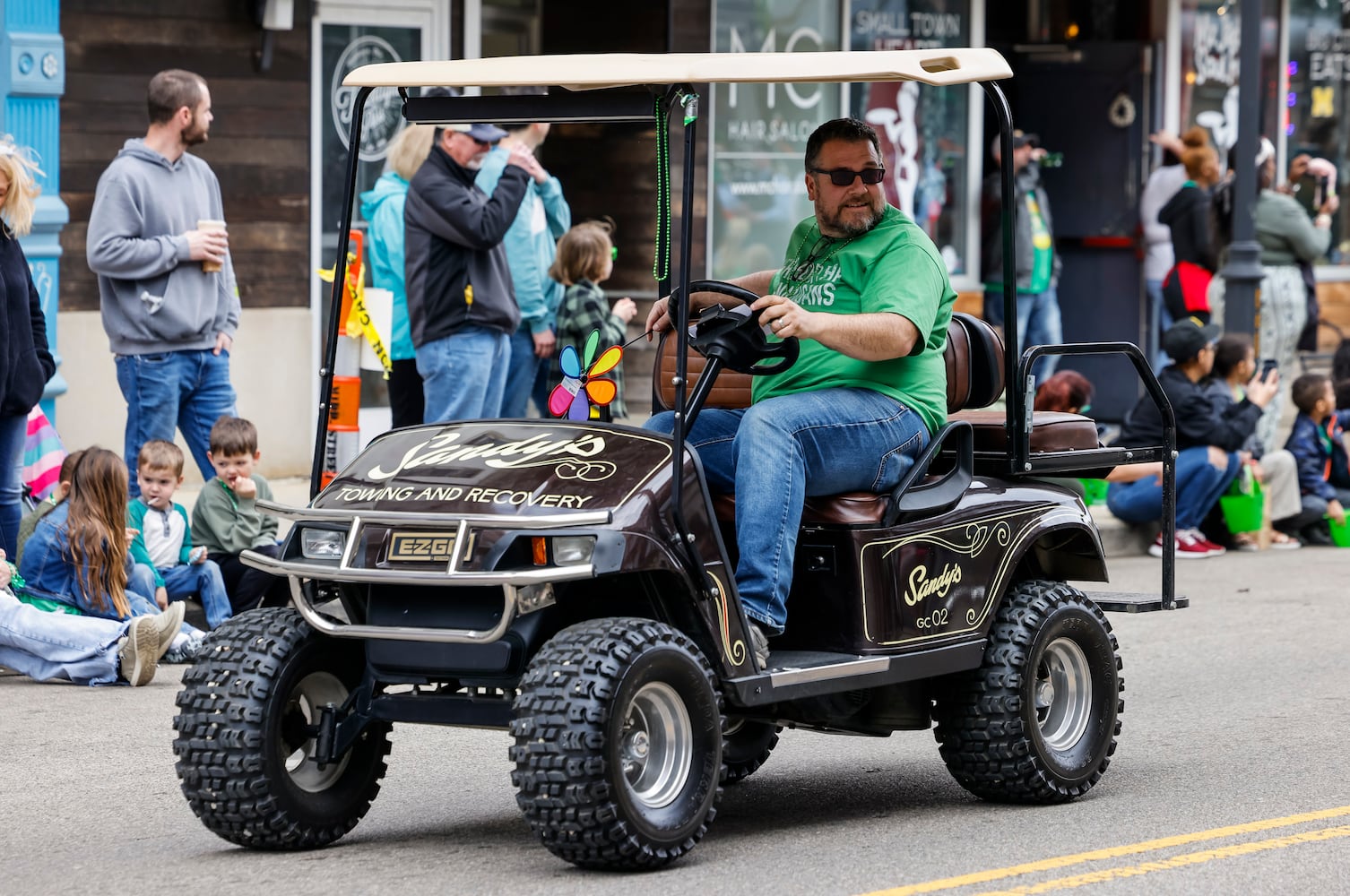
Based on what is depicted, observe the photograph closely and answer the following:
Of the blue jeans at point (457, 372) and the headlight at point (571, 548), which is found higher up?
the blue jeans at point (457, 372)

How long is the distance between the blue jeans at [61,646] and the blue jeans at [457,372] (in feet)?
7.14

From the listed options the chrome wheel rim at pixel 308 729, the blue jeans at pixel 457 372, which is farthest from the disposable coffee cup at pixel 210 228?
the chrome wheel rim at pixel 308 729

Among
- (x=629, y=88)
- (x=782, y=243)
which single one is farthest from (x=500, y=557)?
(x=782, y=243)

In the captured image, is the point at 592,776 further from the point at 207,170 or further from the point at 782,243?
the point at 782,243

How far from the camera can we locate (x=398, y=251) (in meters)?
10.9

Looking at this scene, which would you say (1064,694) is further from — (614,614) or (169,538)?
(169,538)

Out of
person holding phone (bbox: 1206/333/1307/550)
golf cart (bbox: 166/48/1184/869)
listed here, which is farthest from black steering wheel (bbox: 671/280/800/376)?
person holding phone (bbox: 1206/333/1307/550)

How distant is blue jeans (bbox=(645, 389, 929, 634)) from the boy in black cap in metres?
6.12

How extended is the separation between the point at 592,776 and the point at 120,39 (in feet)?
25.8

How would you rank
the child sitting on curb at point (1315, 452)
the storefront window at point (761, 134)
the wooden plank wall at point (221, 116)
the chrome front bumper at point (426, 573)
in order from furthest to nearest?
the storefront window at point (761, 134) → the child sitting on curb at point (1315, 452) → the wooden plank wall at point (221, 116) → the chrome front bumper at point (426, 573)

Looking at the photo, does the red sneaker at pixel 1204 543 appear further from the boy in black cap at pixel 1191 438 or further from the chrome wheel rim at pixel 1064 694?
the chrome wheel rim at pixel 1064 694

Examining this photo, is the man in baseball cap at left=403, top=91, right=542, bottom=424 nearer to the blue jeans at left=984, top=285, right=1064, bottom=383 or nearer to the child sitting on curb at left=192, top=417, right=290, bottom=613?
the child sitting on curb at left=192, top=417, right=290, bottom=613

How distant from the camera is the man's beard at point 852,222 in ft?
20.2

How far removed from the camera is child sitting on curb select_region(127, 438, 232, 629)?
347 inches
